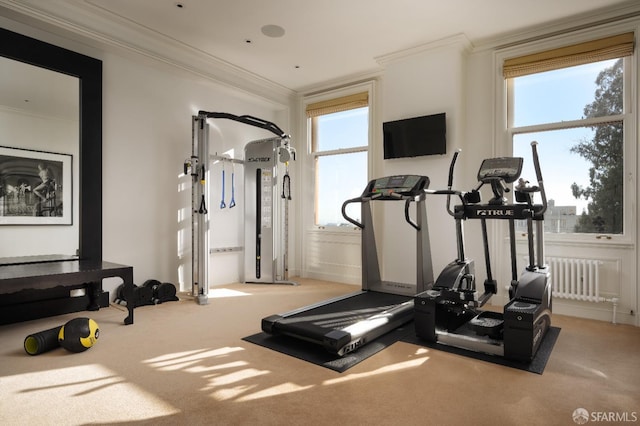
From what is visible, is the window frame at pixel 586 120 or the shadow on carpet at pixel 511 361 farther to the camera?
the window frame at pixel 586 120

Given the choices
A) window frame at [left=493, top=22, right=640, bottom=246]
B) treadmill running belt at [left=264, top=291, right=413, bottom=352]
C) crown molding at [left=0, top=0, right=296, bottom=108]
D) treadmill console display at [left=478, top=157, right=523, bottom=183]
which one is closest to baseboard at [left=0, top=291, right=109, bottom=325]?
treadmill running belt at [left=264, top=291, right=413, bottom=352]

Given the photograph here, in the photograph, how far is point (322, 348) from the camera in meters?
2.98

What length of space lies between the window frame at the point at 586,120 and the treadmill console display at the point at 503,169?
4.42 feet

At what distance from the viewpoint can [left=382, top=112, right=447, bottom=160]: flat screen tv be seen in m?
4.74

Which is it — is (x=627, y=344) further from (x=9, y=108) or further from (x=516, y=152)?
(x=9, y=108)

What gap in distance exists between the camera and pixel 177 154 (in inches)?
203

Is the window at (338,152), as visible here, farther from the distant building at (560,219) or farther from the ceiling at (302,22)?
the distant building at (560,219)

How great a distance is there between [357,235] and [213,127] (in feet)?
8.79

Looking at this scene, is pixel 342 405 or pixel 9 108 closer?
pixel 342 405

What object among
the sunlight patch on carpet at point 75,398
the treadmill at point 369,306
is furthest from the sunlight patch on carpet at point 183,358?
the treadmill at point 369,306

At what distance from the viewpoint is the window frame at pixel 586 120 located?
3.86 metres

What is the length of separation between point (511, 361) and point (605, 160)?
262 cm

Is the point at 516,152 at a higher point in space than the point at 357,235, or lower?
higher

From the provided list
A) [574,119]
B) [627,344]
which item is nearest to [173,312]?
[627,344]
